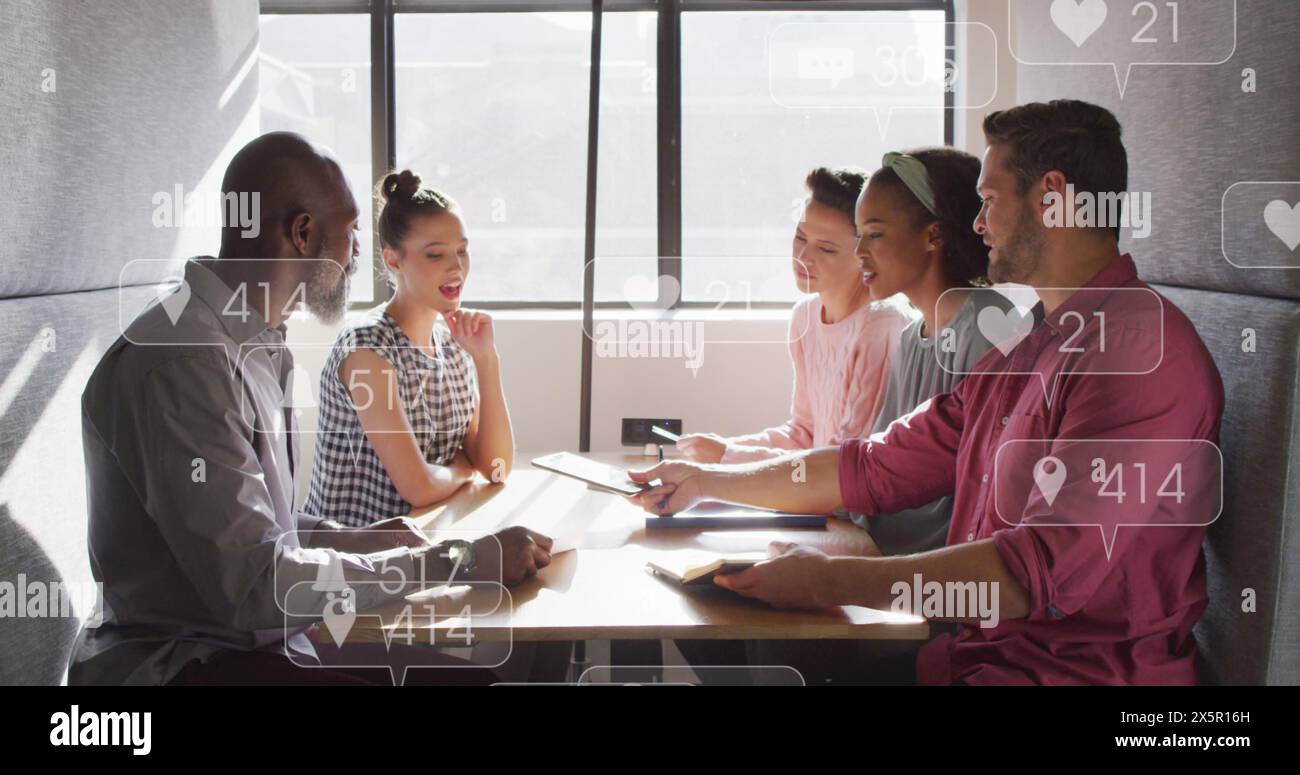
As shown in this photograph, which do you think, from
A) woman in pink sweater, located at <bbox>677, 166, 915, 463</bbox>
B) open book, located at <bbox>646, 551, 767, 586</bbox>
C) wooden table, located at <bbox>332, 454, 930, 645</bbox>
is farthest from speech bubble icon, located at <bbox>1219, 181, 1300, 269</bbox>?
woman in pink sweater, located at <bbox>677, 166, 915, 463</bbox>

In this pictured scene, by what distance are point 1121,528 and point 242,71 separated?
201 centimetres

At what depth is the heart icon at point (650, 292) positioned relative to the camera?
360 cm

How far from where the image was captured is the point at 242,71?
2293mm

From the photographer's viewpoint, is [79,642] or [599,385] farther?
[599,385]

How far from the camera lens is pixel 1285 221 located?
1.25 meters

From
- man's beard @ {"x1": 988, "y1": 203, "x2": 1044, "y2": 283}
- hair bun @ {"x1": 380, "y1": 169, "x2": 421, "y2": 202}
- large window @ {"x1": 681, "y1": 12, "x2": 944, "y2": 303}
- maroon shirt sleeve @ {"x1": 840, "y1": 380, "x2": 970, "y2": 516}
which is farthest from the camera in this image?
large window @ {"x1": 681, "y1": 12, "x2": 944, "y2": 303}

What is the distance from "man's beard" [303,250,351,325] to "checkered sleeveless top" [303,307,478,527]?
464 mm

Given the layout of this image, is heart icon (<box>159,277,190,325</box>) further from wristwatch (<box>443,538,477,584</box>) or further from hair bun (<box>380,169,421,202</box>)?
hair bun (<box>380,169,421,202</box>)

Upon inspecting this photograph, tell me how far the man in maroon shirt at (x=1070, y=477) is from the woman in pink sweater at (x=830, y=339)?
0.72 m

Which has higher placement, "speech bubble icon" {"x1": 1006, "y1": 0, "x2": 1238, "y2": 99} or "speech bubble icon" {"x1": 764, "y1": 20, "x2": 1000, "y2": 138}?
"speech bubble icon" {"x1": 764, "y1": 20, "x2": 1000, "y2": 138}

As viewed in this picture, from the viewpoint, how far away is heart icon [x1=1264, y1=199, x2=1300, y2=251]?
1.25 meters

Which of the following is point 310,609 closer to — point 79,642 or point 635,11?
point 79,642

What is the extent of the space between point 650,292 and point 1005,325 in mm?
2000
